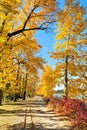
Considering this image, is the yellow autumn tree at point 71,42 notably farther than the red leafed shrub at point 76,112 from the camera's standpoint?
Yes

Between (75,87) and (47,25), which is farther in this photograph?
(75,87)

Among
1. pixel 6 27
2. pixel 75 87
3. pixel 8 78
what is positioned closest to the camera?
pixel 6 27

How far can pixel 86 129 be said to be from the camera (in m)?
15.4

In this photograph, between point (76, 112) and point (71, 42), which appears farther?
point (71, 42)

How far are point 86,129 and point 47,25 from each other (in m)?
9.96

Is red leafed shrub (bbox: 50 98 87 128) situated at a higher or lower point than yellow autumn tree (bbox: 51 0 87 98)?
lower

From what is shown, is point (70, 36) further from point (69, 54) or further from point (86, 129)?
point (86, 129)

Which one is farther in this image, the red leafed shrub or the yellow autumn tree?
the yellow autumn tree

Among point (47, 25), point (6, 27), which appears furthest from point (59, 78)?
point (6, 27)

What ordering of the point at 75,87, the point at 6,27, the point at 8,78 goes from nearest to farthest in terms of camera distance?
1. the point at 6,27
2. the point at 8,78
3. the point at 75,87

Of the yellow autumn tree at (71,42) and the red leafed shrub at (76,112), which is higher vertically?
the yellow autumn tree at (71,42)

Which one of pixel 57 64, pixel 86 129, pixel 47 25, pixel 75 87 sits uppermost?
pixel 47 25

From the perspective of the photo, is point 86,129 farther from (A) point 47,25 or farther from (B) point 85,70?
(B) point 85,70

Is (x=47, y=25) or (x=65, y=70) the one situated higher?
(x=47, y=25)
